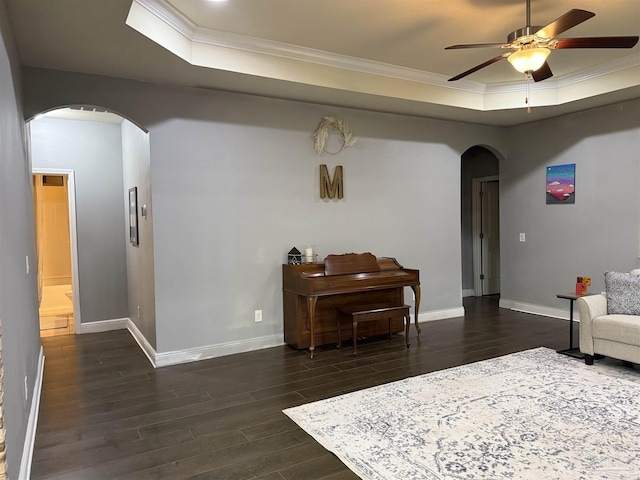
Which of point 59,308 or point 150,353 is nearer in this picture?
point 150,353

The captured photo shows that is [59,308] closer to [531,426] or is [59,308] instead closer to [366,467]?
[366,467]

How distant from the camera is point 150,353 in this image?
4.48 metres

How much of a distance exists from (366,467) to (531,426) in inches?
45.9

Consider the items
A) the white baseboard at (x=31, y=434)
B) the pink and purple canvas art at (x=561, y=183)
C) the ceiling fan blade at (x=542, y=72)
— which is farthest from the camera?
the pink and purple canvas art at (x=561, y=183)

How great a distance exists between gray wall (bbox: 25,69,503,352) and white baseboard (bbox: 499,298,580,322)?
1.69 m

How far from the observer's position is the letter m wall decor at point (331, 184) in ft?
16.8

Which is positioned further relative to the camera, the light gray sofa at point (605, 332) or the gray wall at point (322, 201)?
the gray wall at point (322, 201)

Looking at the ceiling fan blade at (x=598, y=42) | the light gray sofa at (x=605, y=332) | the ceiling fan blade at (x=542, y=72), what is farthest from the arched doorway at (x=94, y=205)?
the light gray sofa at (x=605, y=332)

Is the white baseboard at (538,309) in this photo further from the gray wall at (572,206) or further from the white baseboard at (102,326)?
the white baseboard at (102,326)

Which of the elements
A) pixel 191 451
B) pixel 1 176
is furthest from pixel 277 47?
pixel 191 451

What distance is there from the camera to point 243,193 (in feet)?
15.3

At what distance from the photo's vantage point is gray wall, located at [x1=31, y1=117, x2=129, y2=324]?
5.59 metres

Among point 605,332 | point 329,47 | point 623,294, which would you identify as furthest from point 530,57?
point 605,332

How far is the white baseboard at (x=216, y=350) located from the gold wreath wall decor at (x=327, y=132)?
2129 millimetres
